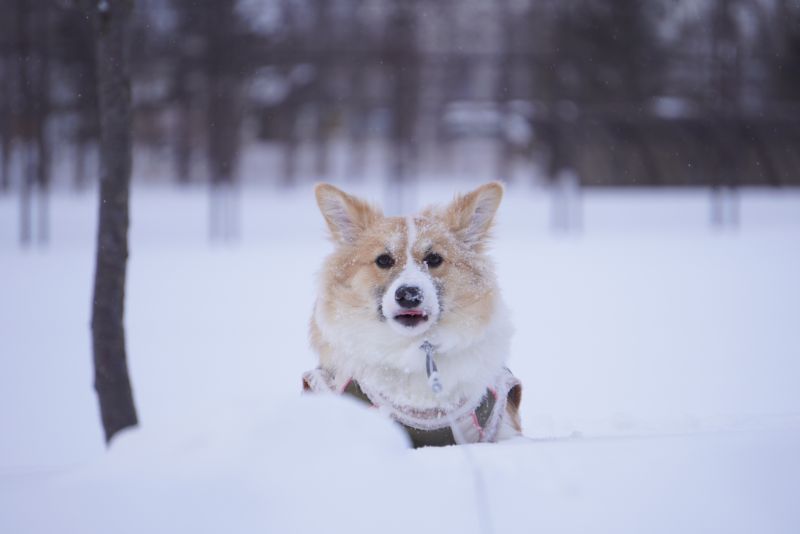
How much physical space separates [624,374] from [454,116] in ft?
42.4

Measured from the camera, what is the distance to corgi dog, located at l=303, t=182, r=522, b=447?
2799 mm

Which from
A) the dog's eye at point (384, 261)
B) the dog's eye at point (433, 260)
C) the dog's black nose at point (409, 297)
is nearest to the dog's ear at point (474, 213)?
the dog's eye at point (433, 260)

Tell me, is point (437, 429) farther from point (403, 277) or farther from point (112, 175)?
point (112, 175)

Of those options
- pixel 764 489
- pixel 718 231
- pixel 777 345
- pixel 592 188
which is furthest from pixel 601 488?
pixel 592 188

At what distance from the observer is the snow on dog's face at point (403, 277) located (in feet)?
9.51

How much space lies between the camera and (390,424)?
177 centimetres

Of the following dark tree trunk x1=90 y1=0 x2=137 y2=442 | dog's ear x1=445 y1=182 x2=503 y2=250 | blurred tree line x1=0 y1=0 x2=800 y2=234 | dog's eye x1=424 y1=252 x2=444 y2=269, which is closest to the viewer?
dog's eye x1=424 y1=252 x2=444 y2=269

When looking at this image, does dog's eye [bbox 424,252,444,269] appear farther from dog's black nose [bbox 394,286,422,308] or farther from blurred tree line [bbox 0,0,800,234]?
blurred tree line [bbox 0,0,800,234]

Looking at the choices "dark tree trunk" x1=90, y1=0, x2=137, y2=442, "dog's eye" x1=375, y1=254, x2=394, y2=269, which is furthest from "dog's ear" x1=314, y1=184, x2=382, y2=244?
"dark tree trunk" x1=90, y1=0, x2=137, y2=442

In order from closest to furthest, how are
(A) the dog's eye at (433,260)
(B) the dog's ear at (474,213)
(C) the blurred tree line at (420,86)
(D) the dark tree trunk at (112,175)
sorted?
(A) the dog's eye at (433,260) < (B) the dog's ear at (474,213) < (D) the dark tree trunk at (112,175) < (C) the blurred tree line at (420,86)

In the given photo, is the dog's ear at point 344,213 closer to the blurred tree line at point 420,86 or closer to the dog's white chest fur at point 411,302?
the dog's white chest fur at point 411,302

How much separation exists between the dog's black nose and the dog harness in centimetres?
38

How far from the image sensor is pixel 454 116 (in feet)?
58.0

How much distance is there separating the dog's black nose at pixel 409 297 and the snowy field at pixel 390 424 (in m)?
0.69
